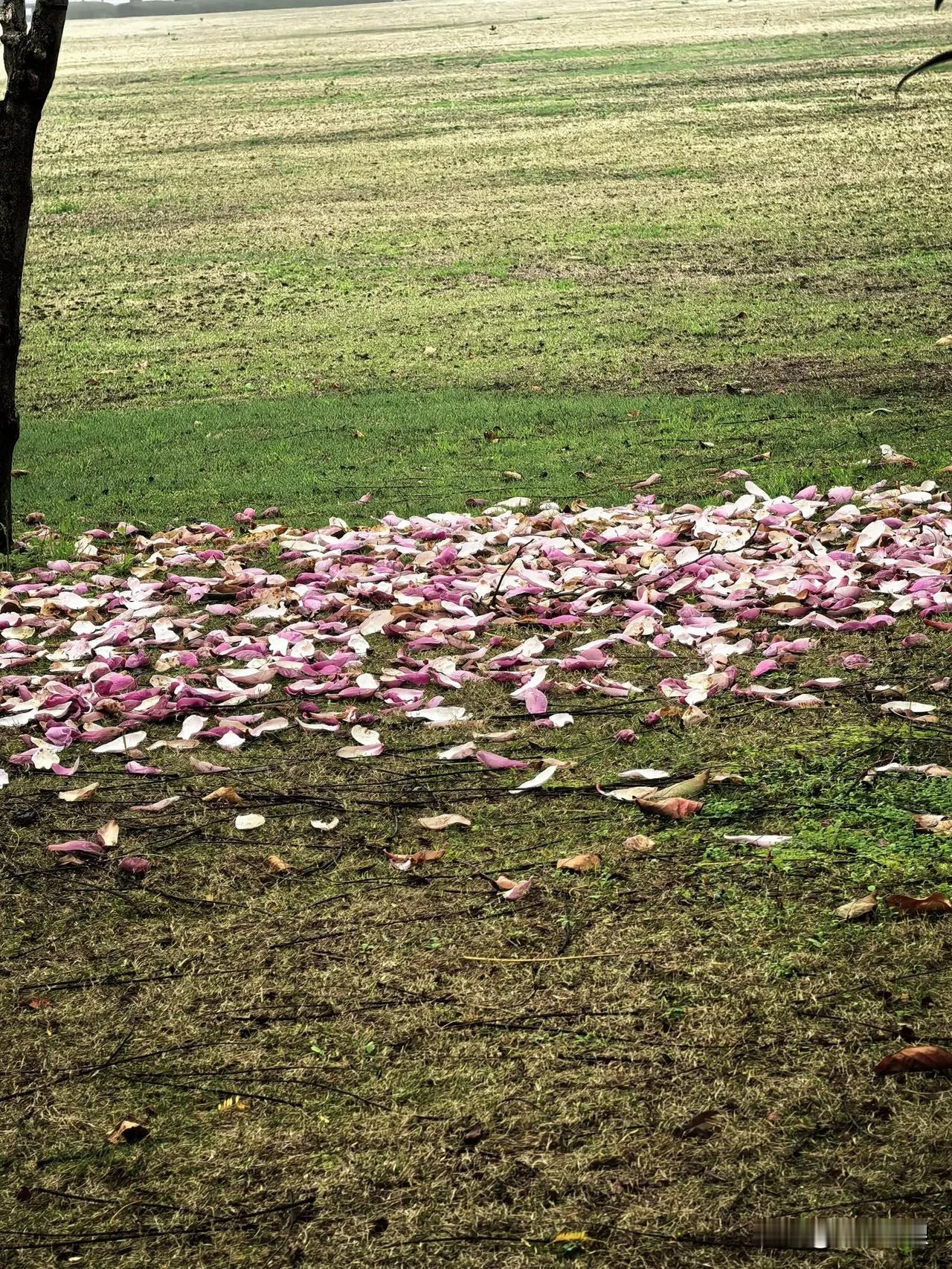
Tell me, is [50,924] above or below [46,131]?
below

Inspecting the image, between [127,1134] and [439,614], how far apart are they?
329cm

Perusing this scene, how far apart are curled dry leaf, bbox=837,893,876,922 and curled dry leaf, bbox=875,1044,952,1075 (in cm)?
59

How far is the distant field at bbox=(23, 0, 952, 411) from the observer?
10.9 m

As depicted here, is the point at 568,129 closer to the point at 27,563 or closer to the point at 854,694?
the point at 27,563

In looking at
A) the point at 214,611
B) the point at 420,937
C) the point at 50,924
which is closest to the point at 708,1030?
the point at 420,937

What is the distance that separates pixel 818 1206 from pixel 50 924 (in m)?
2.14

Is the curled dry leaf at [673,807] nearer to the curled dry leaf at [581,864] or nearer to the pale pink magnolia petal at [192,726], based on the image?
the curled dry leaf at [581,864]

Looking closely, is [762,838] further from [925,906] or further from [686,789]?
[925,906]

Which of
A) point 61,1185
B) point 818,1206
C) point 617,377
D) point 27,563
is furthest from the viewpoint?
point 617,377

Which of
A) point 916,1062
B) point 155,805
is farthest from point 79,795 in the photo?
point 916,1062

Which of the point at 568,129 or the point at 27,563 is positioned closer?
the point at 27,563

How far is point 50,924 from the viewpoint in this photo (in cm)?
377

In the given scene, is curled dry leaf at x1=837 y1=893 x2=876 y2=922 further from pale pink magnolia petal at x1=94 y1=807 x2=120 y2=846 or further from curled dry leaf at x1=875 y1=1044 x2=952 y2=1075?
pale pink magnolia petal at x1=94 y1=807 x2=120 y2=846

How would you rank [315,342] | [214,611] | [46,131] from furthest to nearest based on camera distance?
[46,131]
[315,342]
[214,611]
